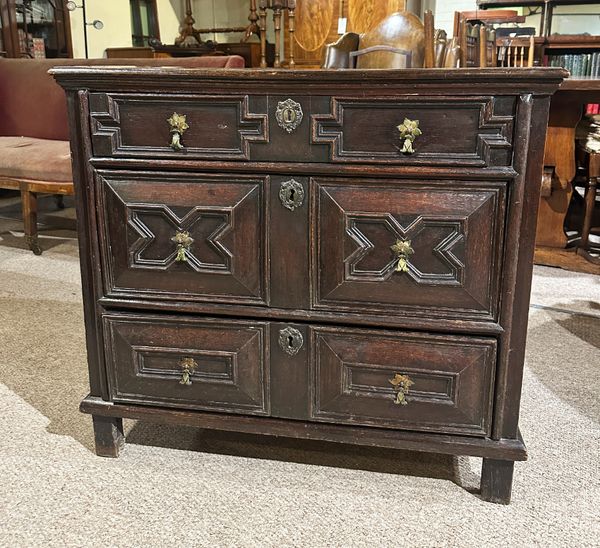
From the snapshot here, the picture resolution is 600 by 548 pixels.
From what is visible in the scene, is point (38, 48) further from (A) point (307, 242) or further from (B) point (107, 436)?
(A) point (307, 242)

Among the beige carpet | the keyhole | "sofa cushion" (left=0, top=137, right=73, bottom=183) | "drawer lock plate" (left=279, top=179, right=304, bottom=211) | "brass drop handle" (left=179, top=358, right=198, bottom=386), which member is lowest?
the beige carpet

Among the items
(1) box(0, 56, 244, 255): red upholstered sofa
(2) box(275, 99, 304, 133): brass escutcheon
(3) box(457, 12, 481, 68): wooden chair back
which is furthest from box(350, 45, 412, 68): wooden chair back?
(1) box(0, 56, 244, 255): red upholstered sofa

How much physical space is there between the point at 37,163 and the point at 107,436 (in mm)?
2087

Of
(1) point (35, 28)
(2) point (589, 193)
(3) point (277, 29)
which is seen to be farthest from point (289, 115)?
(1) point (35, 28)

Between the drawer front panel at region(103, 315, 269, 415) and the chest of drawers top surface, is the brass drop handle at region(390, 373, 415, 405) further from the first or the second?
the chest of drawers top surface

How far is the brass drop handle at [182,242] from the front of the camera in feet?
4.58

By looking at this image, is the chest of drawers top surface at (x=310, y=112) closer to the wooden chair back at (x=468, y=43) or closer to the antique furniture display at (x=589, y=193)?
the wooden chair back at (x=468, y=43)

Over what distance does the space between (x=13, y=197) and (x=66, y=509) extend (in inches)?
156

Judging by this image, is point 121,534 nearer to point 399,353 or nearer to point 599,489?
point 399,353

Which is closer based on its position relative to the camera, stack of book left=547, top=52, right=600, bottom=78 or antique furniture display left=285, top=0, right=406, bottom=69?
stack of book left=547, top=52, right=600, bottom=78

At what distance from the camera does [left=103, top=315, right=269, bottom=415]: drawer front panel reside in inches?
56.6

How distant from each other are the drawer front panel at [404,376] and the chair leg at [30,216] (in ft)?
7.86

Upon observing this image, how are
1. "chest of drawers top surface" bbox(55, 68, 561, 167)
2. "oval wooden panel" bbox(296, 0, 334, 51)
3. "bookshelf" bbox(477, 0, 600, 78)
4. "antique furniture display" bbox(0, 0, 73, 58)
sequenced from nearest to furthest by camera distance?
"chest of drawers top surface" bbox(55, 68, 561, 167) < "antique furniture display" bbox(0, 0, 73, 58) < "bookshelf" bbox(477, 0, 600, 78) < "oval wooden panel" bbox(296, 0, 334, 51)

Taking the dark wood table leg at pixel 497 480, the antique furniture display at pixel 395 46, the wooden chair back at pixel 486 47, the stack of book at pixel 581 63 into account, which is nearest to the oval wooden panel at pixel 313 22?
the stack of book at pixel 581 63
